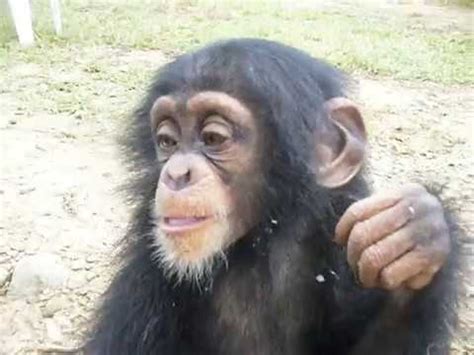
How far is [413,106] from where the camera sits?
686 centimetres

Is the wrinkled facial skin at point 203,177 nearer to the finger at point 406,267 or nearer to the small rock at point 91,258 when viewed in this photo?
the finger at point 406,267

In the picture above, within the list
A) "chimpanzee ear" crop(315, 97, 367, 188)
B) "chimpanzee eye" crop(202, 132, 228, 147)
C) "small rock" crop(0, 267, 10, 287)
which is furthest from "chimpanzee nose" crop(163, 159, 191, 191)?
"small rock" crop(0, 267, 10, 287)

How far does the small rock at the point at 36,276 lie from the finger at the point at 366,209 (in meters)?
1.91

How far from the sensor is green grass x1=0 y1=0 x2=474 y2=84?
804 cm

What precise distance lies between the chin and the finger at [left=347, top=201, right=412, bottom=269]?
0.50m

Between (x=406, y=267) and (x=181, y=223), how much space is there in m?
0.67

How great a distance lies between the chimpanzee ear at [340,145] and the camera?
10.6 feet

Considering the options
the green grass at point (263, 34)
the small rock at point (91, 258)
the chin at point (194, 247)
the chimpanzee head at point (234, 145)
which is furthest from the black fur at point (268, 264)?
the green grass at point (263, 34)

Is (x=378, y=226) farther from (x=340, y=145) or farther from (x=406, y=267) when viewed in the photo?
(x=340, y=145)

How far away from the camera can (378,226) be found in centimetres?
267

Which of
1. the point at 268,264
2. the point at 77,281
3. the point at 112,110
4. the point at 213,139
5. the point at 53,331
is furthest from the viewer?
the point at 112,110

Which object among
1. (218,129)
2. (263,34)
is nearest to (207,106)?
(218,129)

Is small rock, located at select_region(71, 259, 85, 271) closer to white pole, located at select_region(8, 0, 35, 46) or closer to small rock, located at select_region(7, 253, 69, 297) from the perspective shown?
small rock, located at select_region(7, 253, 69, 297)

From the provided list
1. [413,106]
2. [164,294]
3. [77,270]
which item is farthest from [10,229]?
[413,106]
